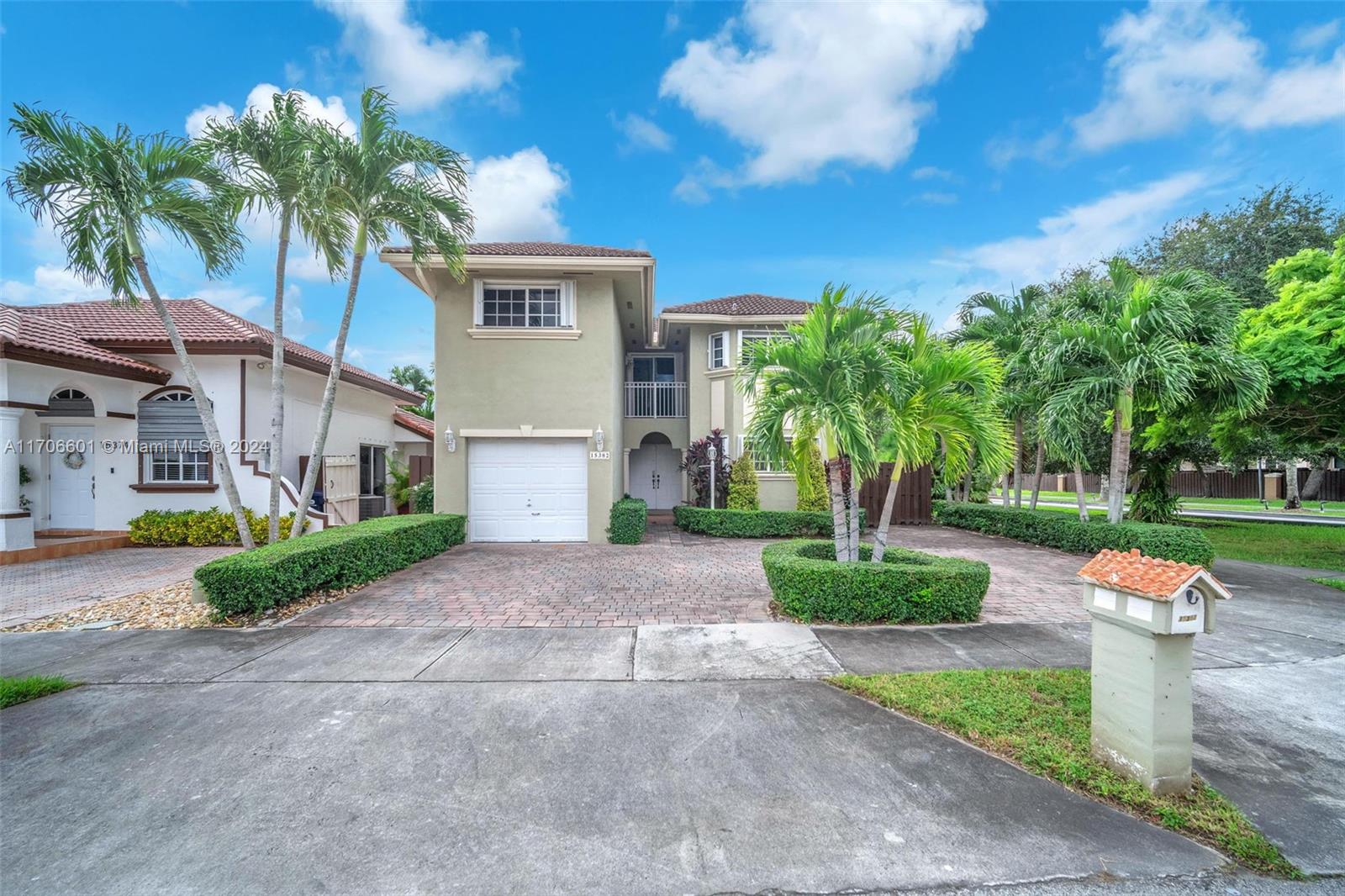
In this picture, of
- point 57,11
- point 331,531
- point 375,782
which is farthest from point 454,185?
point 375,782

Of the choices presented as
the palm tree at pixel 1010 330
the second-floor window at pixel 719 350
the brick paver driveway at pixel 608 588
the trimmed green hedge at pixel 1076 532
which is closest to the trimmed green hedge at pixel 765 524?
the brick paver driveway at pixel 608 588

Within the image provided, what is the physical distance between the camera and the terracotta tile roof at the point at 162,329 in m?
11.1

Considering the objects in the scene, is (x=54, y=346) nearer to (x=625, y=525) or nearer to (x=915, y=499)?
(x=625, y=525)

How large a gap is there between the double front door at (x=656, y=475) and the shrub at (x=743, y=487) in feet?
14.7

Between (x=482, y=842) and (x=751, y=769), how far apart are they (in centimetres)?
157

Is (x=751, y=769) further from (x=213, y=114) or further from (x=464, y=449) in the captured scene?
(x=213, y=114)

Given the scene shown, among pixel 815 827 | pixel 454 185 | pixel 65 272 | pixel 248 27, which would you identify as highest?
pixel 248 27

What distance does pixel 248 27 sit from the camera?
9.45 meters

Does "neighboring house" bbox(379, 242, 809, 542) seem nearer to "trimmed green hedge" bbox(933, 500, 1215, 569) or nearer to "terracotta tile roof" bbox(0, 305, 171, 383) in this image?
"terracotta tile roof" bbox(0, 305, 171, 383)

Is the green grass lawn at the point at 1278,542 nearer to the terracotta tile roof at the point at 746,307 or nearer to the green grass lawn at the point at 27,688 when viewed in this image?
the terracotta tile roof at the point at 746,307

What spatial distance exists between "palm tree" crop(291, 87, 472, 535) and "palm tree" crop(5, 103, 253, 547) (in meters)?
1.76

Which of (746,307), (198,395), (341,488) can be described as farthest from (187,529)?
(746,307)

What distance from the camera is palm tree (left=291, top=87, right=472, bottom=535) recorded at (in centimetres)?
785

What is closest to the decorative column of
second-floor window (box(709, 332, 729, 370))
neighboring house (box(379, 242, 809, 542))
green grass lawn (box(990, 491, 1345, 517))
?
neighboring house (box(379, 242, 809, 542))
